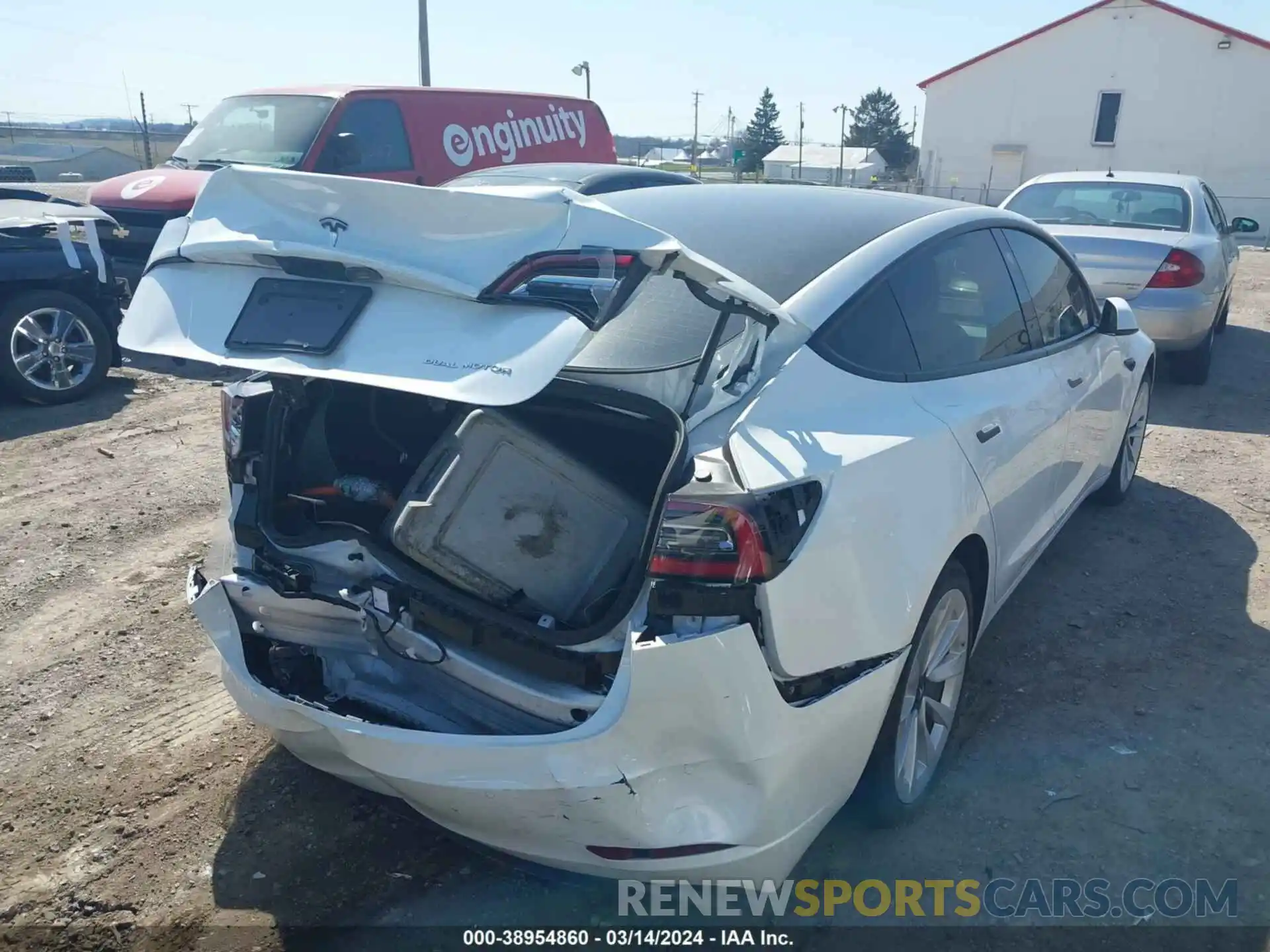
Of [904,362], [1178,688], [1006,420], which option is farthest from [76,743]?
[1178,688]

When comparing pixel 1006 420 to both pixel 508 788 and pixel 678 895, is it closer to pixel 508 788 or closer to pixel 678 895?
pixel 678 895

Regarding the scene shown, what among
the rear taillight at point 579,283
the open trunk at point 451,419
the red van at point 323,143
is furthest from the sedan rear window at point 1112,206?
the rear taillight at point 579,283

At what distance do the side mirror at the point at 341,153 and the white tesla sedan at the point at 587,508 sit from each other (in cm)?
671

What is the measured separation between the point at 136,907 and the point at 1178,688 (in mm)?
3495

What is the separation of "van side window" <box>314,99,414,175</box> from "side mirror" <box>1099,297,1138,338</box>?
6.80 m

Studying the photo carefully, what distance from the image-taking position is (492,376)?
1.97 metres

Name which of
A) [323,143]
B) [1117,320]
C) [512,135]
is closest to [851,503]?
[1117,320]

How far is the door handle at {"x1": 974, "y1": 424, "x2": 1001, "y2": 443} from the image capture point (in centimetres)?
288

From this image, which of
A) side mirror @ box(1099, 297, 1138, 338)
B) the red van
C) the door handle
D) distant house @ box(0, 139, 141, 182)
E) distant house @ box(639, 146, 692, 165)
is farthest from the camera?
distant house @ box(639, 146, 692, 165)

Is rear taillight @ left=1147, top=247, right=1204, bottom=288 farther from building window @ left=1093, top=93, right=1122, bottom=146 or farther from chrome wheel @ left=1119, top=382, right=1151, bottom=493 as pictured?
building window @ left=1093, top=93, right=1122, bottom=146

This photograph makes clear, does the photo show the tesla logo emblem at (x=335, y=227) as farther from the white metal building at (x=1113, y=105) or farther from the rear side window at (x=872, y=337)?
the white metal building at (x=1113, y=105)

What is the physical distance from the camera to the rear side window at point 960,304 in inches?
A: 116

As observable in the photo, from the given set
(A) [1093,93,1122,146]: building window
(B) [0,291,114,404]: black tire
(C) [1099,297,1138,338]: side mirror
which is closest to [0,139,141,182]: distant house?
(B) [0,291,114,404]: black tire

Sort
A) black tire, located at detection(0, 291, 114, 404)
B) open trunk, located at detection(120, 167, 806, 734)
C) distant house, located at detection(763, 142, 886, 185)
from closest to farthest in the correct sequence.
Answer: open trunk, located at detection(120, 167, 806, 734), black tire, located at detection(0, 291, 114, 404), distant house, located at detection(763, 142, 886, 185)
